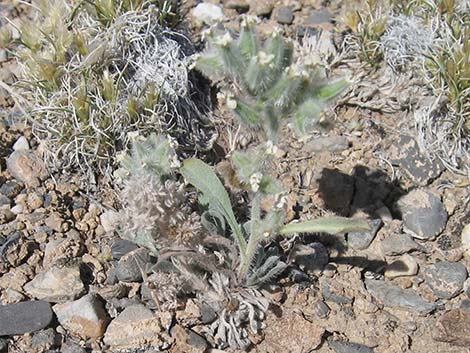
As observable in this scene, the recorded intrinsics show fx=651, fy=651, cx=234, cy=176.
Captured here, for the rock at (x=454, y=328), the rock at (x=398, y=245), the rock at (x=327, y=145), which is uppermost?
the rock at (x=327, y=145)

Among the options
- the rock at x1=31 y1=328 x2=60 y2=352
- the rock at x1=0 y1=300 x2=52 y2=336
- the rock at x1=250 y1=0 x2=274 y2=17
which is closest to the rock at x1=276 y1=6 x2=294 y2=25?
the rock at x1=250 y1=0 x2=274 y2=17

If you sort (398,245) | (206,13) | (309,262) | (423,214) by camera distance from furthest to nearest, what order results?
(206,13), (423,214), (398,245), (309,262)

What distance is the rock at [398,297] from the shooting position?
382 cm

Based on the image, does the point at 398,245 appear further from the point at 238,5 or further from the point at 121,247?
the point at 238,5

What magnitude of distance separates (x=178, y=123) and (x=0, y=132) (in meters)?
1.19

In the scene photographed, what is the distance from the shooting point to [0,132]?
434 cm

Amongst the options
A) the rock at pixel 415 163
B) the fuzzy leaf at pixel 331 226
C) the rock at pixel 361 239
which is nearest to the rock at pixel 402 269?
the rock at pixel 361 239

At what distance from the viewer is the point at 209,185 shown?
358 cm

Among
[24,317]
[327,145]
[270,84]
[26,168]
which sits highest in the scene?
[270,84]

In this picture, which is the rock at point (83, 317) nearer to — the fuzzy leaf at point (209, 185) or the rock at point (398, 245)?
the fuzzy leaf at point (209, 185)

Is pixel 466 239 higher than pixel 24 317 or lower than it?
lower

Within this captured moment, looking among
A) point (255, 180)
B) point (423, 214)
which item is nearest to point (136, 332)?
point (255, 180)

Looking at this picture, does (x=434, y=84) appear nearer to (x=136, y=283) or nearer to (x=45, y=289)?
(x=136, y=283)

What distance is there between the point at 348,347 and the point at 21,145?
244cm
